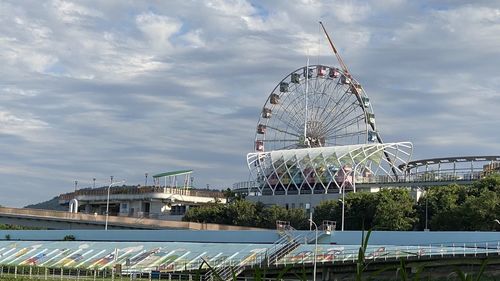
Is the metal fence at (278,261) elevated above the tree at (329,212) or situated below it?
below

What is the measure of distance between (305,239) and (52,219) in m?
56.5

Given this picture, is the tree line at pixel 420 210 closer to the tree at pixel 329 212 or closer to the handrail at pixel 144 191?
the tree at pixel 329 212

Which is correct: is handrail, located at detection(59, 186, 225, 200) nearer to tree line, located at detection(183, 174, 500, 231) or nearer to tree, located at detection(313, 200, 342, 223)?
tree line, located at detection(183, 174, 500, 231)

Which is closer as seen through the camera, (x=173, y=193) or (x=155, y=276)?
(x=155, y=276)

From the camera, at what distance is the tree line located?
101812mm

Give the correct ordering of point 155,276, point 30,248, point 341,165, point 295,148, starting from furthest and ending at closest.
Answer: point 295,148 < point 341,165 < point 30,248 < point 155,276

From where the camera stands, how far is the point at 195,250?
8712 cm

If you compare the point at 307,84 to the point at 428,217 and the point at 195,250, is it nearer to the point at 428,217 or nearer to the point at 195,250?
the point at 428,217

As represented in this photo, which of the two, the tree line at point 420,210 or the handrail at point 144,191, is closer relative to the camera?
the tree line at point 420,210

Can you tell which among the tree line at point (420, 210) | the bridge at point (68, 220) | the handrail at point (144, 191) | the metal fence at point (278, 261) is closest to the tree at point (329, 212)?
the tree line at point (420, 210)

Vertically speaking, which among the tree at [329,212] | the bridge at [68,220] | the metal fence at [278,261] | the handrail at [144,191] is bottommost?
the metal fence at [278,261]

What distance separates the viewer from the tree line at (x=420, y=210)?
334 ft

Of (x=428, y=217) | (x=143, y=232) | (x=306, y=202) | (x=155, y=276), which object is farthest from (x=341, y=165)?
(x=155, y=276)

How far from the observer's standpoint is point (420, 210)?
118 meters
